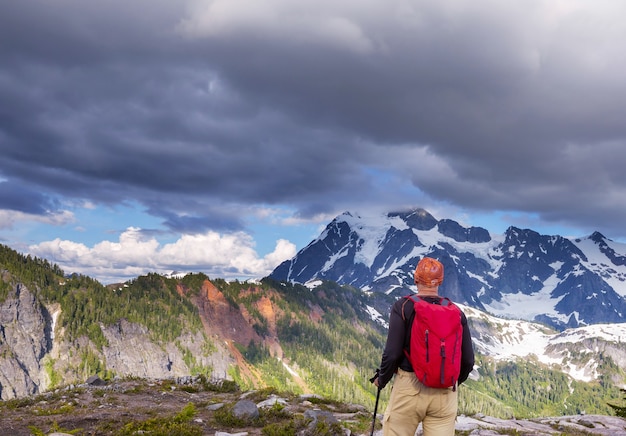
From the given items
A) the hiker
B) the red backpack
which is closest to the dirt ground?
the hiker

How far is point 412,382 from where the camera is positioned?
880cm

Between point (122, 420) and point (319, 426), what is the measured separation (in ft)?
24.5

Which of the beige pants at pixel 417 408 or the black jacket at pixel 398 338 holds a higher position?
→ the black jacket at pixel 398 338

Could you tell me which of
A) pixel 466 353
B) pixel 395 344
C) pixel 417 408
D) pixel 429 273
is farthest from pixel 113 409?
pixel 429 273

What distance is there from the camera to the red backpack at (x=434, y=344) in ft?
27.8

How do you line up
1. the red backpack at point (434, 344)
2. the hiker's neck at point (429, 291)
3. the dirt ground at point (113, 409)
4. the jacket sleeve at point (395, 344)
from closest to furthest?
the red backpack at point (434, 344) → the jacket sleeve at point (395, 344) → the hiker's neck at point (429, 291) → the dirt ground at point (113, 409)

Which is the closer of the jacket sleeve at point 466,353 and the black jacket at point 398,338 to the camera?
the black jacket at point 398,338

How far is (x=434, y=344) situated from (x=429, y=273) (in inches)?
Result: 54.7

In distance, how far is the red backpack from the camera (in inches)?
334

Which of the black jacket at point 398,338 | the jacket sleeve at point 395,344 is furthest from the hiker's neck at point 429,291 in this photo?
the jacket sleeve at point 395,344

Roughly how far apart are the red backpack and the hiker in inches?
1.7

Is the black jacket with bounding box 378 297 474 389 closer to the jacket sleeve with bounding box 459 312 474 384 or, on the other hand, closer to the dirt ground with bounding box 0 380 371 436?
the jacket sleeve with bounding box 459 312 474 384

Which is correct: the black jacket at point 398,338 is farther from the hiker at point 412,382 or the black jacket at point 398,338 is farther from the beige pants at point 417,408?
the beige pants at point 417,408

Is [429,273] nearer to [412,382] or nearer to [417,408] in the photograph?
[412,382]
